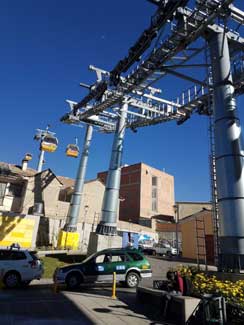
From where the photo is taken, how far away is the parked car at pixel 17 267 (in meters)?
13.3

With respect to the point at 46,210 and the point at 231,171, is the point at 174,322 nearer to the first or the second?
the point at 231,171

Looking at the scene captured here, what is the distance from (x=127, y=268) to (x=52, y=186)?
28.6m

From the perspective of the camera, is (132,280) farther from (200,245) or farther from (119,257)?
(200,245)

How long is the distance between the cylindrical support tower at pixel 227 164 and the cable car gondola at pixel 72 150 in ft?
94.2

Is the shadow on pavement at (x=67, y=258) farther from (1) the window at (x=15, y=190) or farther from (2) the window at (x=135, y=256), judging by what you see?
(1) the window at (x=15, y=190)

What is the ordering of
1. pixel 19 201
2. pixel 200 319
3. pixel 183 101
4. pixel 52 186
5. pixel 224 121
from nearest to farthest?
pixel 200 319, pixel 224 121, pixel 183 101, pixel 19 201, pixel 52 186

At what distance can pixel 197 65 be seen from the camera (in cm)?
1365

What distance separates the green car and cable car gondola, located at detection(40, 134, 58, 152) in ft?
102

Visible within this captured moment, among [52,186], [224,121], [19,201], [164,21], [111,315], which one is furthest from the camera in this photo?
[52,186]

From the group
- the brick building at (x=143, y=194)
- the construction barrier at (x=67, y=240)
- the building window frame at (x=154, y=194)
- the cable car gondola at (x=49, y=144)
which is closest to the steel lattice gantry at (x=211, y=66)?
the construction barrier at (x=67, y=240)

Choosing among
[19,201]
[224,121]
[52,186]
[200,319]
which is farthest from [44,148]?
[200,319]

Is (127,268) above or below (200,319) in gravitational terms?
above

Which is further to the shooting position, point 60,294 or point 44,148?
point 44,148

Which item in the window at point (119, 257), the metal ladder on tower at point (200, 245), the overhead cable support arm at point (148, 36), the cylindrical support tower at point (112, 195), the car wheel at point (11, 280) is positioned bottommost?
the car wheel at point (11, 280)
